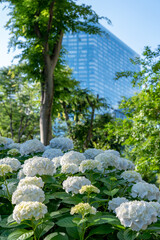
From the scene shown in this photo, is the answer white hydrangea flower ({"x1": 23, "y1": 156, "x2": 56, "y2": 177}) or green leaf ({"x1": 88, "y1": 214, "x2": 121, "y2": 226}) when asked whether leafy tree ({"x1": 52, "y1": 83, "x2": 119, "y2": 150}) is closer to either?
white hydrangea flower ({"x1": 23, "y1": 156, "x2": 56, "y2": 177})

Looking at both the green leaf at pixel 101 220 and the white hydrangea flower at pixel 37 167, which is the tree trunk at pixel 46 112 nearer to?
the white hydrangea flower at pixel 37 167

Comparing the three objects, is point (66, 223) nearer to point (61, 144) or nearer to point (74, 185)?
point (74, 185)

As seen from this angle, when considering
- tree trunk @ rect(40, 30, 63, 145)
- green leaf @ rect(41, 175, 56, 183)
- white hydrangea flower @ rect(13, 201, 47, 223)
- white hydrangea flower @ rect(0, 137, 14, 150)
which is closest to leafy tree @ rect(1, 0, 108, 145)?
tree trunk @ rect(40, 30, 63, 145)

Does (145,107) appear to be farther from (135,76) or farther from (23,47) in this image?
(23,47)

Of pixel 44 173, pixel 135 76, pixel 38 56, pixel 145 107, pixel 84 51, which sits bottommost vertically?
pixel 44 173

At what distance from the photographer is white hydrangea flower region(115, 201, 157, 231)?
127 centimetres

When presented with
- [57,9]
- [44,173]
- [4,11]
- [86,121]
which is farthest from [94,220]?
[86,121]

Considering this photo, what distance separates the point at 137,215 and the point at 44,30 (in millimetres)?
6913

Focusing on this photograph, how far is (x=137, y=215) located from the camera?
4.20 ft

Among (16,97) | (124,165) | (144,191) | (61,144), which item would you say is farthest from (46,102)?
(16,97)

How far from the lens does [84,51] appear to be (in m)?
133

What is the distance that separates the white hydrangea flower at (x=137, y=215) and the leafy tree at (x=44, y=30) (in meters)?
5.72

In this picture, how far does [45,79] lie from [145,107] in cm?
300

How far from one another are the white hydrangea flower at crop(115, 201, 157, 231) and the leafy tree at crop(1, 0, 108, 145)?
572 centimetres
